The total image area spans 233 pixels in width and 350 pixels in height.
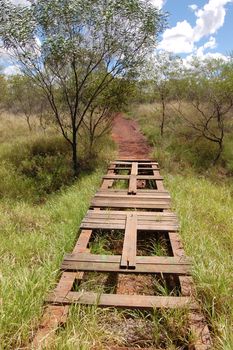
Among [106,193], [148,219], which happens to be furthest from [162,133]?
[148,219]

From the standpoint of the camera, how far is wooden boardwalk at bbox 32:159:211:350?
10.3 feet

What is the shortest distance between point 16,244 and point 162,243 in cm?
201

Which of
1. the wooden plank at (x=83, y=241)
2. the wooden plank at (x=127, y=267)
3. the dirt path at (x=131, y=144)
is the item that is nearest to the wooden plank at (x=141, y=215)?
the wooden plank at (x=83, y=241)

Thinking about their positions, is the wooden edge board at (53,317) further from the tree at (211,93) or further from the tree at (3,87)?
the tree at (3,87)

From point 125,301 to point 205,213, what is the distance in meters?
3.82

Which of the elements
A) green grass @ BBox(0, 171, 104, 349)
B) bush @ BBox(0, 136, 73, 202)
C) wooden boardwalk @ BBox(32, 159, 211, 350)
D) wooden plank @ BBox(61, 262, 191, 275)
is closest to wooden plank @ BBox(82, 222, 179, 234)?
wooden boardwalk @ BBox(32, 159, 211, 350)

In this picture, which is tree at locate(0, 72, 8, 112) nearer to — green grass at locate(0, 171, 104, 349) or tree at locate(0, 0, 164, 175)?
tree at locate(0, 0, 164, 175)

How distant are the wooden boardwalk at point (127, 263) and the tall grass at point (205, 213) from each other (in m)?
0.14

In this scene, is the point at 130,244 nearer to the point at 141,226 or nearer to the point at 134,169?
the point at 141,226

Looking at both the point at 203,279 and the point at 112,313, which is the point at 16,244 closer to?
the point at 112,313

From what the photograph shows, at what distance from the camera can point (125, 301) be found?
332 cm

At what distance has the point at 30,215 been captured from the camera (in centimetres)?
664

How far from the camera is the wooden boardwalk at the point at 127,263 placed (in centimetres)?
313

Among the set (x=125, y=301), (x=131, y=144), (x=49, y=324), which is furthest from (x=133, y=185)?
(x=131, y=144)
